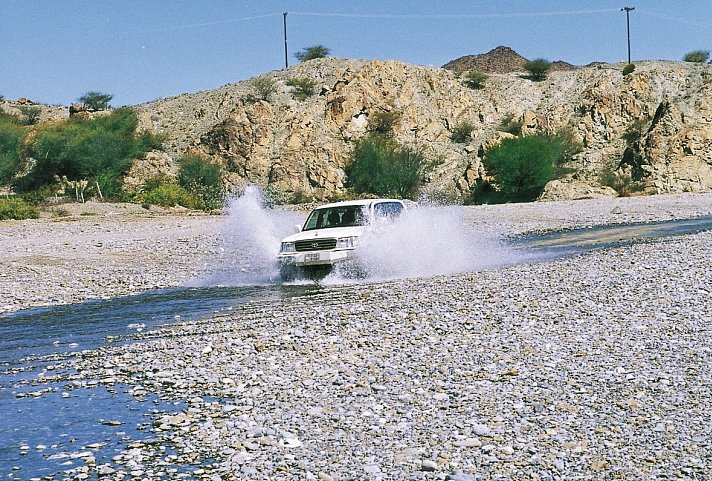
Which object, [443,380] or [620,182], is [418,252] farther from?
[620,182]

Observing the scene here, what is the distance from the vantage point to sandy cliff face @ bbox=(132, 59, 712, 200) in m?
53.3

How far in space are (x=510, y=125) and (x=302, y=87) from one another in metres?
15.8

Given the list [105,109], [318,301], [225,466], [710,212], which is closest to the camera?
[225,466]

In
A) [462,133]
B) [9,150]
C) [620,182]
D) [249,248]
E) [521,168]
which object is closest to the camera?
[249,248]

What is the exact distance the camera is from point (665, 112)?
55.5 metres

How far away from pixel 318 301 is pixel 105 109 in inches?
2476

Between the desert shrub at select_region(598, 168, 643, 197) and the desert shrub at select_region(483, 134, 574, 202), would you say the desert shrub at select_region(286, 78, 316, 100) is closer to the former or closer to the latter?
the desert shrub at select_region(483, 134, 574, 202)

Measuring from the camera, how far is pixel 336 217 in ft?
58.2

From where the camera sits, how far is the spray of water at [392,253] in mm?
17125

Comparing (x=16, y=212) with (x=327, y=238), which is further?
(x=16, y=212)

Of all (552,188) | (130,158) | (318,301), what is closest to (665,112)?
(552,188)

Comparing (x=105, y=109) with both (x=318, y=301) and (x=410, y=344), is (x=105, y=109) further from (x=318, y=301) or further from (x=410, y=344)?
(x=410, y=344)

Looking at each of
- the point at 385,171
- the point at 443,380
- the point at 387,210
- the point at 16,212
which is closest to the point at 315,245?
the point at 387,210

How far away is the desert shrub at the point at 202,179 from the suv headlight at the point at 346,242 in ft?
115
